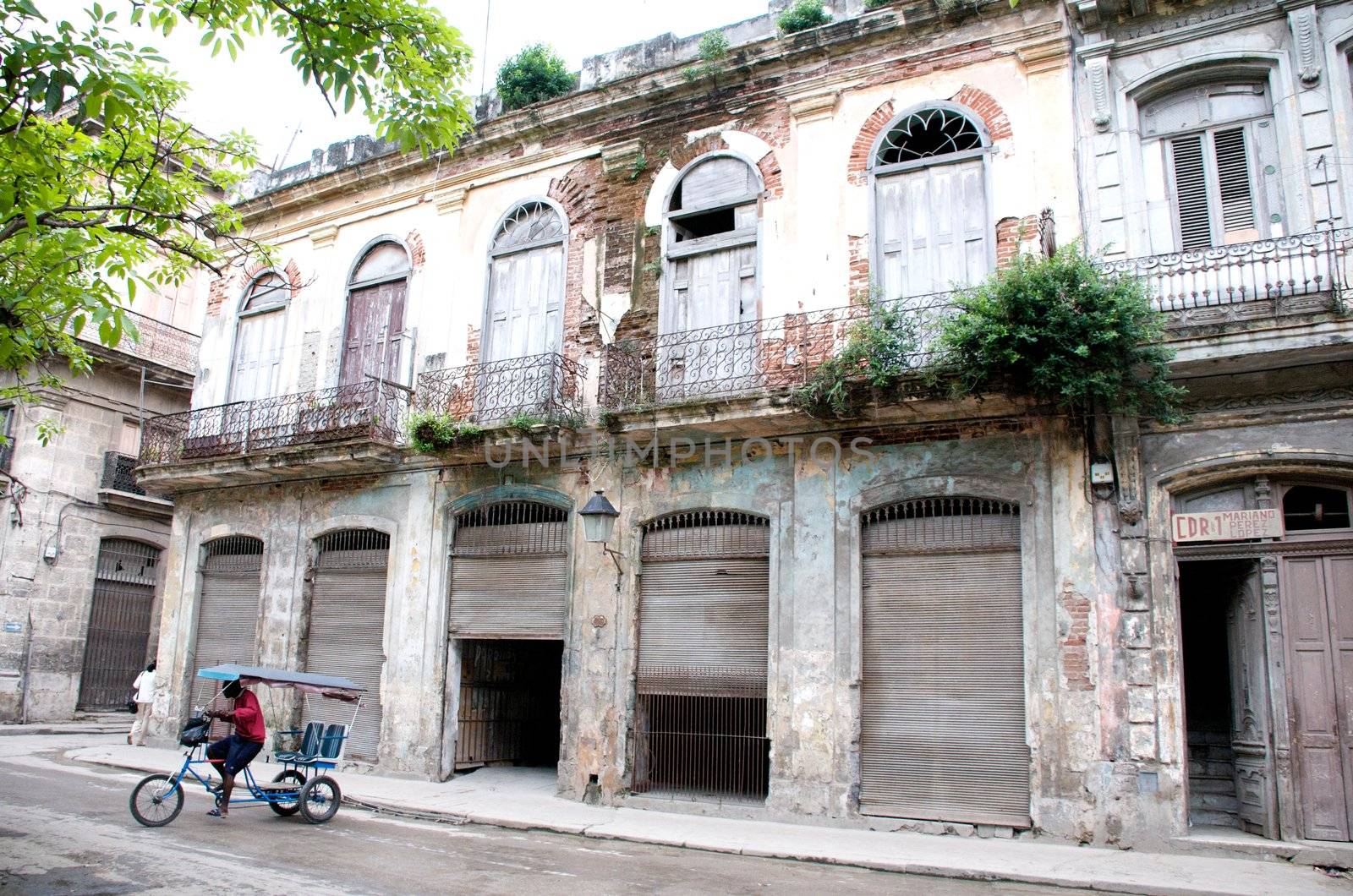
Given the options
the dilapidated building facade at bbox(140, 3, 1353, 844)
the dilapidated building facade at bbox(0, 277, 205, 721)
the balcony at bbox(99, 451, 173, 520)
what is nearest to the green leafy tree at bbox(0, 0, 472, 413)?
the dilapidated building facade at bbox(140, 3, 1353, 844)

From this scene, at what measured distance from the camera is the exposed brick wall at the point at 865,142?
A: 1192 centimetres

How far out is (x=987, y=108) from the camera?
11.4 m

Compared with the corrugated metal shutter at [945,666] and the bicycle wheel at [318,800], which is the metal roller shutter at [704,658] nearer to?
the corrugated metal shutter at [945,666]

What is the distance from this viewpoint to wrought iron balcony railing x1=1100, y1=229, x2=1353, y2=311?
924 centimetres

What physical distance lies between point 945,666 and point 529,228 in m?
8.21

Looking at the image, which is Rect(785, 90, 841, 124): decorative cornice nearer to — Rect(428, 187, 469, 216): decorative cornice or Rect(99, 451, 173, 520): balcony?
Rect(428, 187, 469, 216): decorative cornice

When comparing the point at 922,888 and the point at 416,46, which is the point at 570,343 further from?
the point at 922,888

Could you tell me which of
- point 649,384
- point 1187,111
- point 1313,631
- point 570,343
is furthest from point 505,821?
point 1187,111

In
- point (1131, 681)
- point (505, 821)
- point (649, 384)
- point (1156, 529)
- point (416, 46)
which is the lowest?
point (505, 821)

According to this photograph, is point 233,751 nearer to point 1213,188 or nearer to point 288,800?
point 288,800

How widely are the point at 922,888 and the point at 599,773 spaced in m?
4.97

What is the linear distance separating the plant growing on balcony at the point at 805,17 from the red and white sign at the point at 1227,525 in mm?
7174

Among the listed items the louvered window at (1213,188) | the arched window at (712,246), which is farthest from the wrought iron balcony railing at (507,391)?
the louvered window at (1213,188)

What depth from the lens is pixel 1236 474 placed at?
31.7 ft
